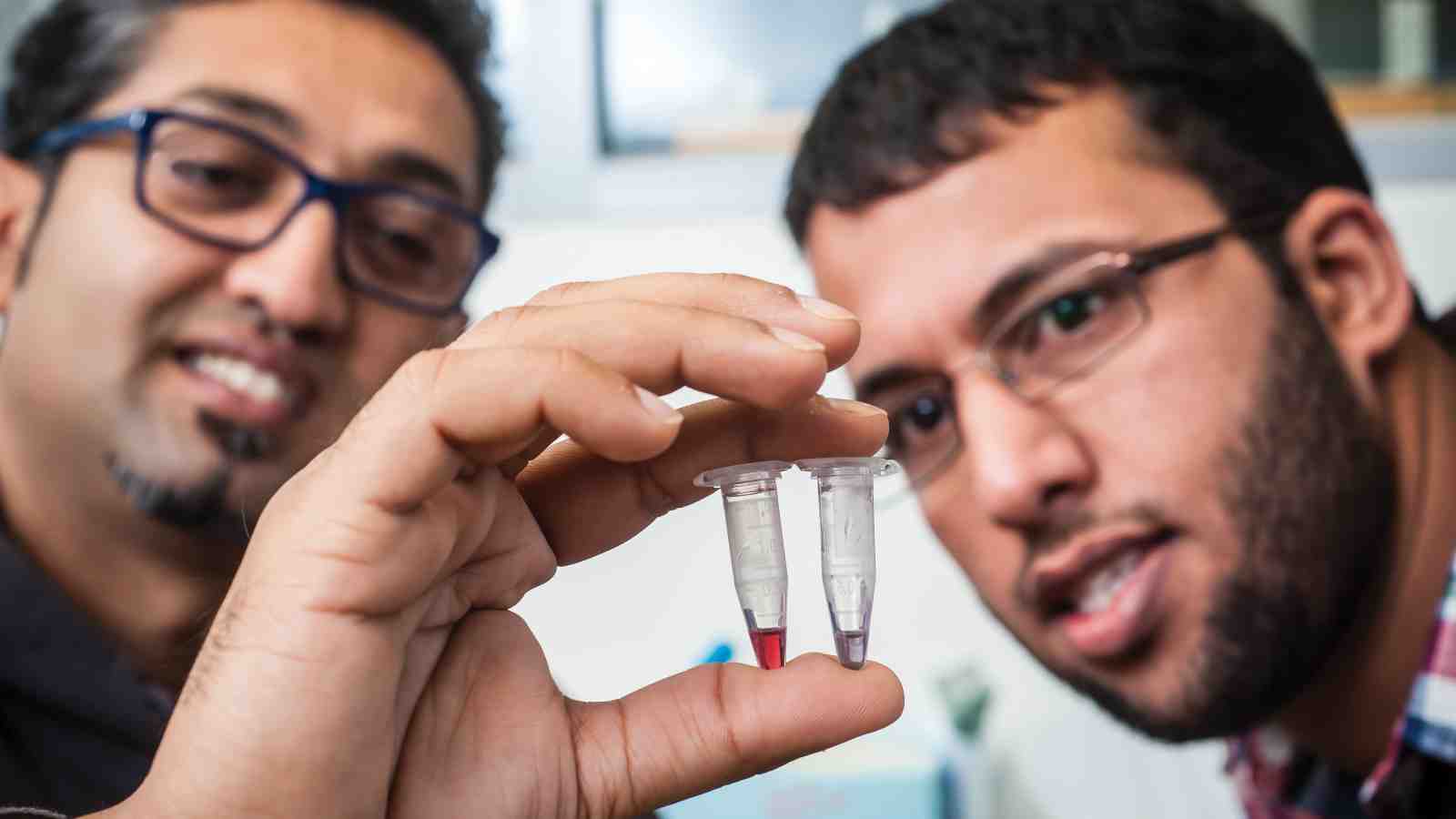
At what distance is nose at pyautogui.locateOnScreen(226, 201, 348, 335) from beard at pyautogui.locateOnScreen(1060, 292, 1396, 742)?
1.01 m

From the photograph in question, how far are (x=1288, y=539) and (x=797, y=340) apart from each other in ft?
2.57

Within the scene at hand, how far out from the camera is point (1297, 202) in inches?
42.8

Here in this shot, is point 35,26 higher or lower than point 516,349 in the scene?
higher

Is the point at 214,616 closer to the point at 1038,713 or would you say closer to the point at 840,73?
the point at 840,73

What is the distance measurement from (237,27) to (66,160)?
0.25 metres

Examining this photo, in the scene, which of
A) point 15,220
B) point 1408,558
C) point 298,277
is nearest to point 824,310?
point 298,277

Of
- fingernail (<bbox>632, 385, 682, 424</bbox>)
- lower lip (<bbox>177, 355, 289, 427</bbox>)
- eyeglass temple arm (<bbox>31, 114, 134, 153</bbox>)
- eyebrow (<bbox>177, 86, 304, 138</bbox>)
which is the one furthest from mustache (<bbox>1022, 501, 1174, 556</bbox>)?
eyeglass temple arm (<bbox>31, 114, 134, 153</bbox>)

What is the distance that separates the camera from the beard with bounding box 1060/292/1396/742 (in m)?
0.99

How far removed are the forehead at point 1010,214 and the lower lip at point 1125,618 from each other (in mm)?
311

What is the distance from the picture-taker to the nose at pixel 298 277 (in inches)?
40.1

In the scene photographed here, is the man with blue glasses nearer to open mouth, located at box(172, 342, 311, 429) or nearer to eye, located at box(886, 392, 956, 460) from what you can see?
open mouth, located at box(172, 342, 311, 429)

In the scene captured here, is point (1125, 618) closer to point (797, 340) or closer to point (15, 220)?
point (797, 340)

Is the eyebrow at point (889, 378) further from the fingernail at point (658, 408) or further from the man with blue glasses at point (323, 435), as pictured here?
the fingernail at point (658, 408)

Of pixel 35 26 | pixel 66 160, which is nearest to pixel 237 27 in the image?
pixel 66 160
